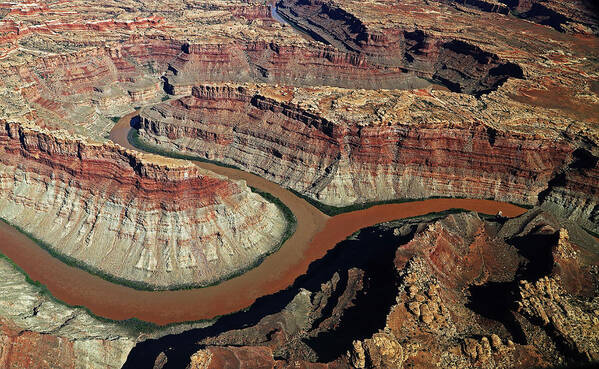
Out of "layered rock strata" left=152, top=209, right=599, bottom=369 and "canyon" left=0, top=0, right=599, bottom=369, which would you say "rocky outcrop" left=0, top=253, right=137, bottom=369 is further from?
"layered rock strata" left=152, top=209, right=599, bottom=369

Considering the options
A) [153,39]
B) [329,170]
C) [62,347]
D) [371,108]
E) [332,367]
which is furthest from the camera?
[153,39]

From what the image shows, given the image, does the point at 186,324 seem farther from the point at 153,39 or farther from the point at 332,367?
the point at 153,39

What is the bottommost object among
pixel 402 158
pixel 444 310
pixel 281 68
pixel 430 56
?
pixel 402 158

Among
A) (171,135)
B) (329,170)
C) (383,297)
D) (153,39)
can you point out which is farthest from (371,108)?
(153,39)

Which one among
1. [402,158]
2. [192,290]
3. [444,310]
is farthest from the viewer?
[402,158]

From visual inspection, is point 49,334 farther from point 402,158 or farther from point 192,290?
point 402,158

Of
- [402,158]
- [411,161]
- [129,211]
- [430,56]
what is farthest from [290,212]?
[430,56]
